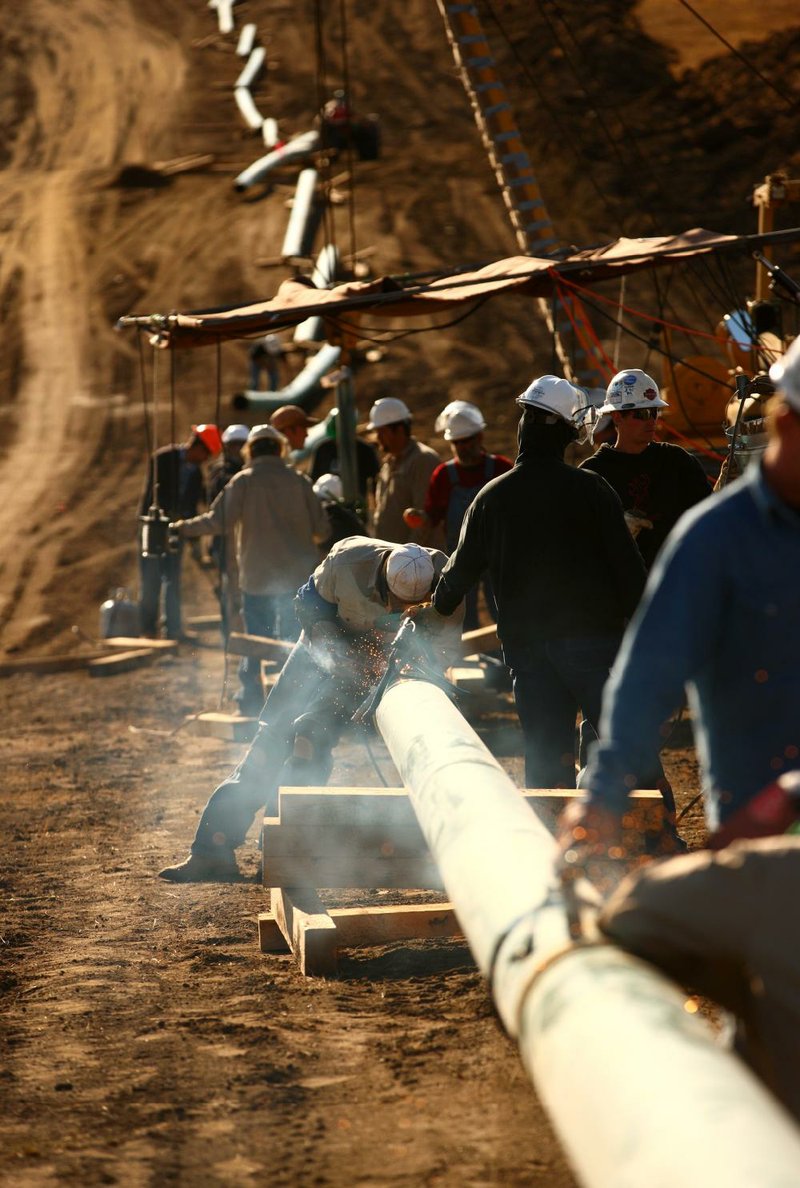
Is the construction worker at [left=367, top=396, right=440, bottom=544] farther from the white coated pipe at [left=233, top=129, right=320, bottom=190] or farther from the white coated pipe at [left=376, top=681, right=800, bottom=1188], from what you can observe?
the white coated pipe at [left=233, top=129, right=320, bottom=190]

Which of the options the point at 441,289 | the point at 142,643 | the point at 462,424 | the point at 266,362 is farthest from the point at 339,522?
the point at 266,362

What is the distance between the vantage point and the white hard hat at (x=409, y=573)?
6.95m

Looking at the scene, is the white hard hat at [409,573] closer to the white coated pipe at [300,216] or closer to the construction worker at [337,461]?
the construction worker at [337,461]

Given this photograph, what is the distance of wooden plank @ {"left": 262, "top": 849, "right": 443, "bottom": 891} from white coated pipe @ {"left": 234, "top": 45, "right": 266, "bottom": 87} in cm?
3607

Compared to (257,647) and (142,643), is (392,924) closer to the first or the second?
(257,647)

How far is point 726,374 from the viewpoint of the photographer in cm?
1377

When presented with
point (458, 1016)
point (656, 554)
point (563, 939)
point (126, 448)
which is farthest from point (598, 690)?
point (126, 448)

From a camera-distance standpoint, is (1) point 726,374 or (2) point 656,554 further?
(1) point 726,374

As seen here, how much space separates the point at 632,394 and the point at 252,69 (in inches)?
1397

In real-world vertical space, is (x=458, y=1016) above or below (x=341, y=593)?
below

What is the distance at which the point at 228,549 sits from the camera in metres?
12.1

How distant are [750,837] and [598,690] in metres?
3.38

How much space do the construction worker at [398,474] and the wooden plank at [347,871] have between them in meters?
5.19

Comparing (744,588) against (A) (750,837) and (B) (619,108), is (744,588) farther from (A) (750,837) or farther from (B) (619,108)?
(B) (619,108)
